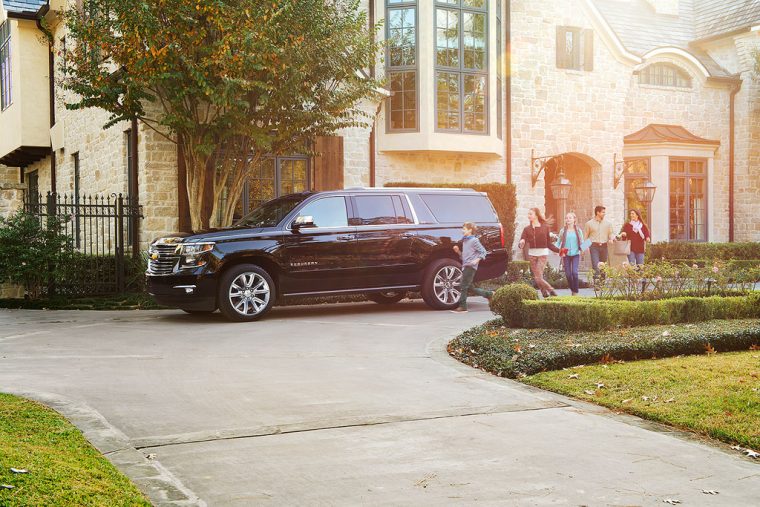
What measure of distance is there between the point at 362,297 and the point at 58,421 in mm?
11062

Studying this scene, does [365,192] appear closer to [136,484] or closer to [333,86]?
[333,86]

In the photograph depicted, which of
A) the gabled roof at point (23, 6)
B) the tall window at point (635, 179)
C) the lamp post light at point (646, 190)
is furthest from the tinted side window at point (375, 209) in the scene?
the gabled roof at point (23, 6)

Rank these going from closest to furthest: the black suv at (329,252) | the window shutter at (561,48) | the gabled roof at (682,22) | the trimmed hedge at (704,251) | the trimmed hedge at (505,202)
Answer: the black suv at (329,252)
the trimmed hedge at (505,202)
the window shutter at (561,48)
the trimmed hedge at (704,251)
the gabled roof at (682,22)

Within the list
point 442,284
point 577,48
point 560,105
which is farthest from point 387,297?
point 577,48

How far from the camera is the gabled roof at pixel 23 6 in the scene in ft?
79.1

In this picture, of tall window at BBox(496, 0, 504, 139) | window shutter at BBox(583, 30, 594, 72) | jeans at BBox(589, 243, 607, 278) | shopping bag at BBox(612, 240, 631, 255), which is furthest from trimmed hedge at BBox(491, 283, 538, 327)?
window shutter at BBox(583, 30, 594, 72)

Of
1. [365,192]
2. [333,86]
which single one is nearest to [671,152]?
[333,86]

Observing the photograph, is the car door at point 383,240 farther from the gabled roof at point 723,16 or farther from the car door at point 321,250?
the gabled roof at point 723,16

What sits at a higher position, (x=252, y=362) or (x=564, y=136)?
(x=564, y=136)

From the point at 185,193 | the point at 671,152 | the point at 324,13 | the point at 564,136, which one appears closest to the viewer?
the point at 324,13

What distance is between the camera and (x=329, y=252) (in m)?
13.5

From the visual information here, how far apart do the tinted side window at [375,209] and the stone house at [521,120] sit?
555 centimetres

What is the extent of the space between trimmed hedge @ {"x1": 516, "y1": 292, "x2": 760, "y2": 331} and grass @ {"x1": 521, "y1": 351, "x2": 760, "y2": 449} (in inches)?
57.9

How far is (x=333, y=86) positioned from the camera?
16.8 m
